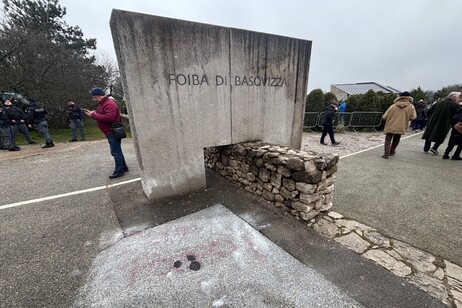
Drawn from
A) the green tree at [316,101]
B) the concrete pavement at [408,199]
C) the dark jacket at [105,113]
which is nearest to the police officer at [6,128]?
Answer: the dark jacket at [105,113]

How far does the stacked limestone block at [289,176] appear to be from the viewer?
277 centimetres

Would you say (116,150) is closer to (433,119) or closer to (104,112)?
(104,112)

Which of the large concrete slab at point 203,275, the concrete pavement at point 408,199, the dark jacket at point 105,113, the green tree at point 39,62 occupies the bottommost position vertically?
the concrete pavement at point 408,199

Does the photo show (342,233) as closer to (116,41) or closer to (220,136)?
(220,136)

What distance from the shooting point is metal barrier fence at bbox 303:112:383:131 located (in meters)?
11.4

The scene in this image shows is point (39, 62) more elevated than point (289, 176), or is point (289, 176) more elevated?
point (39, 62)

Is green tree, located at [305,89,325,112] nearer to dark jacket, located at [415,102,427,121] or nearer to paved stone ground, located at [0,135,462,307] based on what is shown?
dark jacket, located at [415,102,427,121]

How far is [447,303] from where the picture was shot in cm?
171

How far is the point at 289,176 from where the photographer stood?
294 centimetres

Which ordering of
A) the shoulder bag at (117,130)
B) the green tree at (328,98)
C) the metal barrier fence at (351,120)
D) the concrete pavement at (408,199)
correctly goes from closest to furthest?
the concrete pavement at (408,199) < the shoulder bag at (117,130) < the metal barrier fence at (351,120) < the green tree at (328,98)

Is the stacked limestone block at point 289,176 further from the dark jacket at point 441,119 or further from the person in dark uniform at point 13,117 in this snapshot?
the person in dark uniform at point 13,117

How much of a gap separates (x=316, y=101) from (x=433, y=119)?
6.03 m

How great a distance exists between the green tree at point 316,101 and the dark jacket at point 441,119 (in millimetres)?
5684

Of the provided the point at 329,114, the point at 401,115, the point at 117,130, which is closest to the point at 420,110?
the point at 329,114
